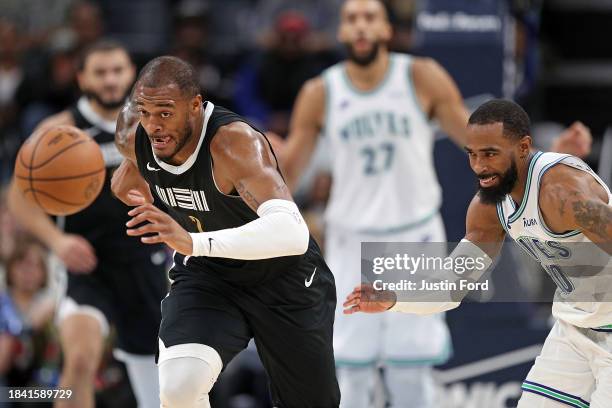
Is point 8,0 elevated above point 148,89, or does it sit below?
below

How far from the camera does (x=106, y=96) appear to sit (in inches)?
286

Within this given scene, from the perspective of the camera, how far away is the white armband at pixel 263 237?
4.80m

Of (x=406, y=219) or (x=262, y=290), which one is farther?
(x=406, y=219)

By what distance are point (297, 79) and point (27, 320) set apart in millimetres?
3533

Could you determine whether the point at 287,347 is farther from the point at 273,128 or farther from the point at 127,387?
the point at 273,128

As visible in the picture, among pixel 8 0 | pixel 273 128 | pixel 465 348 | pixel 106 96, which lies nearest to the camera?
pixel 106 96

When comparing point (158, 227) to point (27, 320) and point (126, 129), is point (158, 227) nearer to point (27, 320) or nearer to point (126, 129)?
point (126, 129)

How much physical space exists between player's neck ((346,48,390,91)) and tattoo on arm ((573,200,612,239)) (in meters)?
3.15

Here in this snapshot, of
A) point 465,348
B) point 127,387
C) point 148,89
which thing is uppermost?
point 148,89

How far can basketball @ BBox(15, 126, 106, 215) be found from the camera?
627 cm

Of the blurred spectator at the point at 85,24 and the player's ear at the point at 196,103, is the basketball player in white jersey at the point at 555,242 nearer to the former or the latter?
the player's ear at the point at 196,103

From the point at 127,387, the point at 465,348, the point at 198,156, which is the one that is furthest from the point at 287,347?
the point at 127,387

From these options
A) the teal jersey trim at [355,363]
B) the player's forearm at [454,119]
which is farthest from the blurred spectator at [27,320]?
the player's forearm at [454,119]

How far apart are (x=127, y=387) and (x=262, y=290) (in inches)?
145
